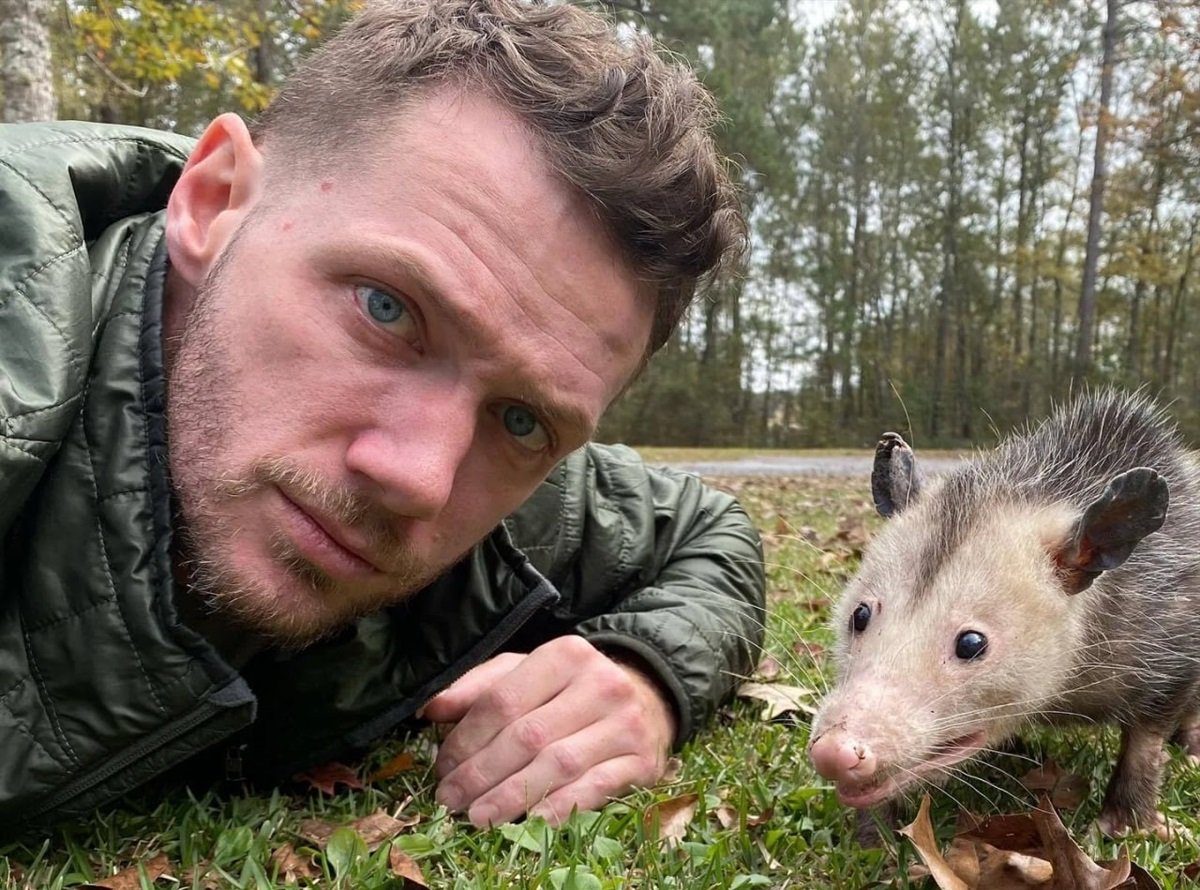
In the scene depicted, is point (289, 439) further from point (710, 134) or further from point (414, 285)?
point (710, 134)

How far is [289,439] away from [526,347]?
395 millimetres

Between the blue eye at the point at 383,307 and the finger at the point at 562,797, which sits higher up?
the blue eye at the point at 383,307

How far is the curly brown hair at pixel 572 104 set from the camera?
5.42 feet

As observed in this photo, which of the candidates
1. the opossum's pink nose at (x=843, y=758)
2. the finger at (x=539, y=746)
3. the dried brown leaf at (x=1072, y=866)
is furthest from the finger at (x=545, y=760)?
the dried brown leaf at (x=1072, y=866)

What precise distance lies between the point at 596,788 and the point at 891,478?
93cm

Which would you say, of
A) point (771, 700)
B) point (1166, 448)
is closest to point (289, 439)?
point (771, 700)

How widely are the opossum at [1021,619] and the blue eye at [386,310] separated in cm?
90

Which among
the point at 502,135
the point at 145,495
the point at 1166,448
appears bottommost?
the point at 145,495

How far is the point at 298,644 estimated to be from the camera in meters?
1.68

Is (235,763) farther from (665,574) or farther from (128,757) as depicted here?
(665,574)

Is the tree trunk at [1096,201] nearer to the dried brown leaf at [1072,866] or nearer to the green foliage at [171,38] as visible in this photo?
the green foliage at [171,38]

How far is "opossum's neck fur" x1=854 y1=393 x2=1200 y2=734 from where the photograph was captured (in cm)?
180

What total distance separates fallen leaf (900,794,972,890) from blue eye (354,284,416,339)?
1.06 metres

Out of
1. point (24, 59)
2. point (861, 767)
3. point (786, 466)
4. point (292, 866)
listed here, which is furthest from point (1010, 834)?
point (786, 466)
